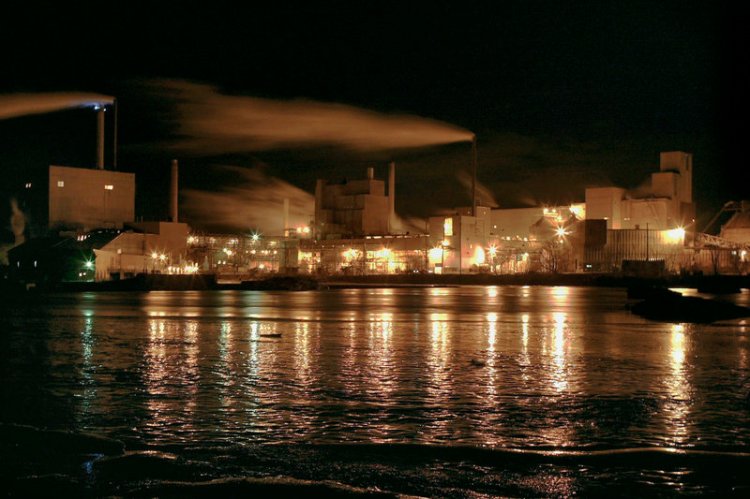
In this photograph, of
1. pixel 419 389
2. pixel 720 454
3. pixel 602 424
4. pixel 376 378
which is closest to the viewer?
pixel 720 454

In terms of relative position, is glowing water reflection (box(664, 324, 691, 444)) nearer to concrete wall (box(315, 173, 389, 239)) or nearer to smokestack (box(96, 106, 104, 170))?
smokestack (box(96, 106, 104, 170))

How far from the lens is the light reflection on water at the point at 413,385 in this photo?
26.5 ft

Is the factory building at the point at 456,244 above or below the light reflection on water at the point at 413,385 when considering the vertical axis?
above

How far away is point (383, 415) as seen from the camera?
29.2ft

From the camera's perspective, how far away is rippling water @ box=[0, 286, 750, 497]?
6426mm

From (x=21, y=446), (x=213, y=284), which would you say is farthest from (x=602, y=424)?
(x=213, y=284)

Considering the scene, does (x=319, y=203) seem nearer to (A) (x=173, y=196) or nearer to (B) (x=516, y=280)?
(A) (x=173, y=196)

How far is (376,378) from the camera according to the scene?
12.0 metres

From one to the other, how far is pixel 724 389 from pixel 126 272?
7937 centimetres

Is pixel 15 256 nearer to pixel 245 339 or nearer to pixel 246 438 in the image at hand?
pixel 245 339

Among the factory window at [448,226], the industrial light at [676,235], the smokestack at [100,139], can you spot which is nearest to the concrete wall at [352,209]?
the factory window at [448,226]

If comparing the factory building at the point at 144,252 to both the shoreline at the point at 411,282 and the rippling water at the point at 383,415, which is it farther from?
the rippling water at the point at 383,415

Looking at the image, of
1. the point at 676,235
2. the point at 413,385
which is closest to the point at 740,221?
the point at 676,235

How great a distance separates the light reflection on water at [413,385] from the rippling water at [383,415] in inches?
1.7
